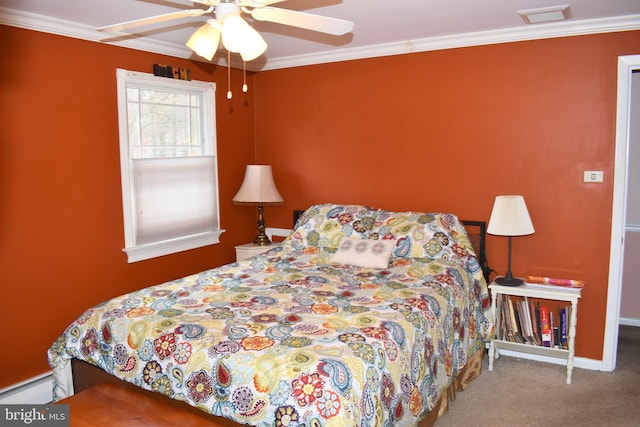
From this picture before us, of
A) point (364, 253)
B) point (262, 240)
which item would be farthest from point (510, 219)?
point (262, 240)

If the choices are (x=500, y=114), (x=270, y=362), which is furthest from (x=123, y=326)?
(x=500, y=114)

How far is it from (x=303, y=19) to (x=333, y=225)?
80.8 inches

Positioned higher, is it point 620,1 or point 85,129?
point 620,1

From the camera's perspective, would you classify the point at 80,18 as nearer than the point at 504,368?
Yes

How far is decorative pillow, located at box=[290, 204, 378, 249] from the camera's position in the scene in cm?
387

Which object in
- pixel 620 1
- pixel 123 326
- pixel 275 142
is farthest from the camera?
pixel 275 142

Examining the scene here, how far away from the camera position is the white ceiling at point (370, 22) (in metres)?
2.93

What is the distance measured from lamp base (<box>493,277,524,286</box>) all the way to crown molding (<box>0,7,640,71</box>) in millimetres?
1663

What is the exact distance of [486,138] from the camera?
376 cm

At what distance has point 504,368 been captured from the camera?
140 inches

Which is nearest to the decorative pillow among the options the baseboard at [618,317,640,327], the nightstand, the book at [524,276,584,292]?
the nightstand

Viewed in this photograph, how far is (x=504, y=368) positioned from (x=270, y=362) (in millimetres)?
2193

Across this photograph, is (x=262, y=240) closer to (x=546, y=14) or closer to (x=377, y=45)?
(x=377, y=45)

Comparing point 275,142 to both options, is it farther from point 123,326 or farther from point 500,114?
point 123,326
